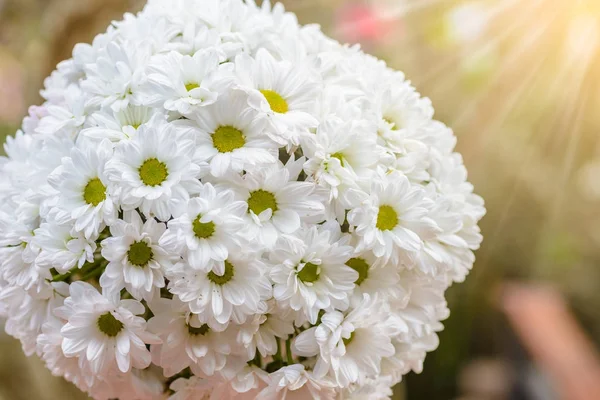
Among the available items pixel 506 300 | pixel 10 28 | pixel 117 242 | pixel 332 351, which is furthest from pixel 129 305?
pixel 506 300

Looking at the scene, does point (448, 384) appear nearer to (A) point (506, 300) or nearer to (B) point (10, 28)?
(A) point (506, 300)

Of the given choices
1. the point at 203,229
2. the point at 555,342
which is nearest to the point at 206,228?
the point at 203,229

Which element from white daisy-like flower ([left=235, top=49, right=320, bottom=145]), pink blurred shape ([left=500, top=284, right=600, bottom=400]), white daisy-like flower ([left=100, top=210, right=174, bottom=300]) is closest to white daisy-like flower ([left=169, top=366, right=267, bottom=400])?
white daisy-like flower ([left=100, top=210, right=174, bottom=300])

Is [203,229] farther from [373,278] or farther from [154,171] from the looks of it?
[373,278]

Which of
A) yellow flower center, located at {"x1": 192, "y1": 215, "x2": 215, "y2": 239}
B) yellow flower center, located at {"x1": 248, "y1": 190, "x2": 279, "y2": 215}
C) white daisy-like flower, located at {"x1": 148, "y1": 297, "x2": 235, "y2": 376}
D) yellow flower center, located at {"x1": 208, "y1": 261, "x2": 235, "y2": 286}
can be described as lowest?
white daisy-like flower, located at {"x1": 148, "y1": 297, "x2": 235, "y2": 376}

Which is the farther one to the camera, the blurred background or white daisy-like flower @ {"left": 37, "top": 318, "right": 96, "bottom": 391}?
the blurred background

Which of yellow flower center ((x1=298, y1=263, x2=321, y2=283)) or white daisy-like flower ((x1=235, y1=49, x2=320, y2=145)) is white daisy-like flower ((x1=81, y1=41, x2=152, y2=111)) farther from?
yellow flower center ((x1=298, y1=263, x2=321, y2=283))

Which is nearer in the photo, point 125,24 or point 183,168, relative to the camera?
point 183,168

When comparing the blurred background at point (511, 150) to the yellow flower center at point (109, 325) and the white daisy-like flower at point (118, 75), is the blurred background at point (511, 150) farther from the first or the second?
the yellow flower center at point (109, 325)
